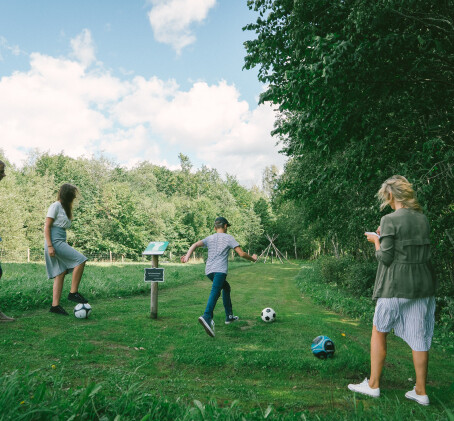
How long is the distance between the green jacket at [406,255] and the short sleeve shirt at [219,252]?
9.68ft

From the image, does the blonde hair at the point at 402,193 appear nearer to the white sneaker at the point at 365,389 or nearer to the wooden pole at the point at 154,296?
the white sneaker at the point at 365,389

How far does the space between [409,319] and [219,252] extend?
11.0 feet

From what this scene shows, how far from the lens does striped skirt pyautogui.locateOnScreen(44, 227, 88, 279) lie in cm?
583

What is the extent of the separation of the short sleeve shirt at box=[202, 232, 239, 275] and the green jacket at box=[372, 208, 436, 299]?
295 centimetres

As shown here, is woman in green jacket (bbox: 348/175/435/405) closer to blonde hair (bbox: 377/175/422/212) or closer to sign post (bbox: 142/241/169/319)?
blonde hair (bbox: 377/175/422/212)

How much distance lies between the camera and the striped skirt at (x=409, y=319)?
3279 millimetres

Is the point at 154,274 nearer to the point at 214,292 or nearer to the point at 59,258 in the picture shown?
the point at 214,292

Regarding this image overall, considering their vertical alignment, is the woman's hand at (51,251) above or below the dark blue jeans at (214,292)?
above

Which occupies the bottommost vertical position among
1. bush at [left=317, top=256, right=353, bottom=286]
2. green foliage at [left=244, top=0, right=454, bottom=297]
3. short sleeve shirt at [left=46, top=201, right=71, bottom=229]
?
bush at [left=317, top=256, right=353, bottom=286]

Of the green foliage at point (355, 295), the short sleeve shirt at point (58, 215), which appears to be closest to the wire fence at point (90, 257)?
the green foliage at point (355, 295)

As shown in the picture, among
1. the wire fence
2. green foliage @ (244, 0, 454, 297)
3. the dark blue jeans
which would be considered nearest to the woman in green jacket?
the dark blue jeans

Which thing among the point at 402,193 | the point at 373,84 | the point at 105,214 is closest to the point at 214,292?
the point at 402,193

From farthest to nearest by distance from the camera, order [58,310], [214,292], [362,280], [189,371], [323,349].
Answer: [362,280]
[58,310]
[214,292]
[323,349]
[189,371]

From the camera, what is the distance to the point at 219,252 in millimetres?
5969
